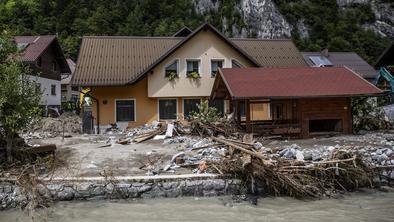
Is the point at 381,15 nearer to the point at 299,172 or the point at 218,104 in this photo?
the point at 218,104

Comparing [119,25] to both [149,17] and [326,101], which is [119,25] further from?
[326,101]

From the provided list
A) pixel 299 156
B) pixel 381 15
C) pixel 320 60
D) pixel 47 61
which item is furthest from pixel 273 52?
pixel 381 15

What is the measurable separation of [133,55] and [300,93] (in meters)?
12.3

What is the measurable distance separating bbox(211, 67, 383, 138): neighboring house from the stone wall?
613 centimetres

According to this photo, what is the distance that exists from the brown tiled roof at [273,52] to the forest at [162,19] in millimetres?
39274

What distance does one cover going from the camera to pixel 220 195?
11578 mm

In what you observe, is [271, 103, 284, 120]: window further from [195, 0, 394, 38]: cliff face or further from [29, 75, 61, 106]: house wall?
[195, 0, 394, 38]: cliff face

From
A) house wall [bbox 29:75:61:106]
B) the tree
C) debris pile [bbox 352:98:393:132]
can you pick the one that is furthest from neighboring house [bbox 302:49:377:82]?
the tree

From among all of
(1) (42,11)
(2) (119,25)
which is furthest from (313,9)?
(1) (42,11)

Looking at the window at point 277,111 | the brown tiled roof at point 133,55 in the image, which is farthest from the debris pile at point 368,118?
the brown tiled roof at point 133,55

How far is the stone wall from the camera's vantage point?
1116cm

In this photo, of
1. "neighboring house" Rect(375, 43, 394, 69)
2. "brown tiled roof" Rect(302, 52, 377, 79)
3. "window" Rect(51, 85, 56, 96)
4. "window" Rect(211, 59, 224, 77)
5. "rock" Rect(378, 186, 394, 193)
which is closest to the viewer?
"rock" Rect(378, 186, 394, 193)

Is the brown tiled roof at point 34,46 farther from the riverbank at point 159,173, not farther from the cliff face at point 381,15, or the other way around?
the cliff face at point 381,15

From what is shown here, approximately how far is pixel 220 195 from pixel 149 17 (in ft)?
231
